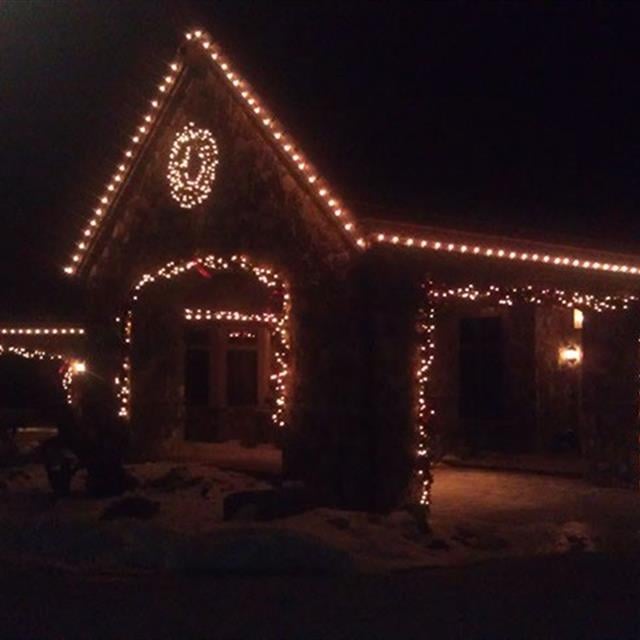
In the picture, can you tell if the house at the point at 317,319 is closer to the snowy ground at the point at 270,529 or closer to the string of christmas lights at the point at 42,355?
the snowy ground at the point at 270,529

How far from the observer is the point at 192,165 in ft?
67.5

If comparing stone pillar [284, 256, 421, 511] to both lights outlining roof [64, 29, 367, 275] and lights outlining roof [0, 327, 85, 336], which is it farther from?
lights outlining roof [0, 327, 85, 336]

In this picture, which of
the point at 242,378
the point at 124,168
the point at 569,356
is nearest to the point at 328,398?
the point at 124,168

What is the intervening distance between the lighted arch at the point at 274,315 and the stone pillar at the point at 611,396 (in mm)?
4912

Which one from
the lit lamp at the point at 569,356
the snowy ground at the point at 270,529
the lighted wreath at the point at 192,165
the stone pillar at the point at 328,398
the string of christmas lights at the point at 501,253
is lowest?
the snowy ground at the point at 270,529

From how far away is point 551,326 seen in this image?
87.0 ft

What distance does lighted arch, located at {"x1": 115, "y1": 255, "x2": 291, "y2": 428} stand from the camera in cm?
1923

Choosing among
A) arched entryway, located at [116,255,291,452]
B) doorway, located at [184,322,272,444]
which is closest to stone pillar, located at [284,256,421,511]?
arched entryway, located at [116,255,291,452]

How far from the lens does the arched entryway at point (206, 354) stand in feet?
68.6

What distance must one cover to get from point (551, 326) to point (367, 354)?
930 centimetres

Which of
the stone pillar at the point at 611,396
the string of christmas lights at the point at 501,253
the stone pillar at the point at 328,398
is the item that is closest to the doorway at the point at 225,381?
the stone pillar at the point at 611,396

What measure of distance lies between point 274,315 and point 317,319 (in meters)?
2.67

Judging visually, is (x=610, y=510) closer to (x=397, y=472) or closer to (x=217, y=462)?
(x=397, y=472)

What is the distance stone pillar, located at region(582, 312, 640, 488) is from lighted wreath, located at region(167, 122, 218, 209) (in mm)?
6367
